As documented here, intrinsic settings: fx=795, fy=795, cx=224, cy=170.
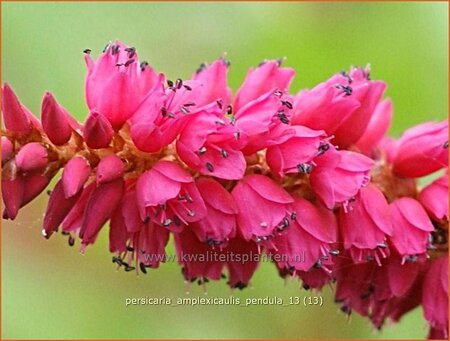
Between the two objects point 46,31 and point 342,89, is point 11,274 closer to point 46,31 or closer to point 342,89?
point 46,31

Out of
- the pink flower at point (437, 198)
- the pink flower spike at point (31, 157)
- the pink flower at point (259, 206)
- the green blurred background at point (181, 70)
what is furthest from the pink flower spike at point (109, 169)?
the green blurred background at point (181, 70)

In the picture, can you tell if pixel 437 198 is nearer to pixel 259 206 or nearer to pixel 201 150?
pixel 259 206

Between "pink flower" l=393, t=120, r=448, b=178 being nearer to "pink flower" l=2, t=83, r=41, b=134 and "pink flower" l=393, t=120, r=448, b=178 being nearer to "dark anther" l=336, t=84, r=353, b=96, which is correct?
"dark anther" l=336, t=84, r=353, b=96

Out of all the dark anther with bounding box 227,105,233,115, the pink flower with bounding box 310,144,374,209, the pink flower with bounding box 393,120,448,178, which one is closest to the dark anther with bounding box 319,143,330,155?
the pink flower with bounding box 310,144,374,209

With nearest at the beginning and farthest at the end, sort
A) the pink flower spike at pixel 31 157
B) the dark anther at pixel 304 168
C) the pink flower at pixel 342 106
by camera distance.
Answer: the pink flower spike at pixel 31 157, the dark anther at pixel 304 168, the pink flower at pixel 342 106

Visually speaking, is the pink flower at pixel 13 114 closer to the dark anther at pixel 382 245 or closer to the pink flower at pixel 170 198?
the pink flower at pixel 170 198

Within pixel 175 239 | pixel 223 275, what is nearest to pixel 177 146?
pixel 175 239

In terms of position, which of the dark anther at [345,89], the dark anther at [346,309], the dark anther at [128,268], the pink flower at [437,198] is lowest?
the dark anther at [346,309]
